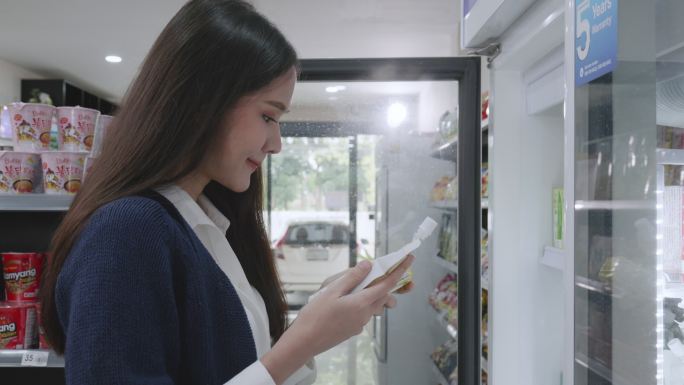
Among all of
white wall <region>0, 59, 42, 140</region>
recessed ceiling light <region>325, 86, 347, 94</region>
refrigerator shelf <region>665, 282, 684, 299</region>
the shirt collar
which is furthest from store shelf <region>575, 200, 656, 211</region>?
white wall <region>0, 59, 42, 140</region>

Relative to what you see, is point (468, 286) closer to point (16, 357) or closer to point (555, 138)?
point (555, 138)

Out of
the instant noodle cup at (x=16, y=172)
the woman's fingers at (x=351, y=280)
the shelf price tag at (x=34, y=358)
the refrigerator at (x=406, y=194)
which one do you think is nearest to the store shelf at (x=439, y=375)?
the refrigerator at (x=406, y=194)

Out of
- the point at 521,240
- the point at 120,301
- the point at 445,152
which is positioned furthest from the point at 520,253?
the point at 120,301

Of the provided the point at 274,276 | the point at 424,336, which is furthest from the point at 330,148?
the point at 274,276

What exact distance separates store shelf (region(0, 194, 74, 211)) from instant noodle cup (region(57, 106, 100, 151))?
0.16 m

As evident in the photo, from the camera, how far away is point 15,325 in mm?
1648

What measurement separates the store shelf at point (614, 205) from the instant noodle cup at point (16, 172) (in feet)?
5.26

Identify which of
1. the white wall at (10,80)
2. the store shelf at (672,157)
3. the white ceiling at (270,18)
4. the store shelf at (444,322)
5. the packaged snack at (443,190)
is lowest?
the store shelf at (444,322)

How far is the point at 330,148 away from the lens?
2457 millimetres

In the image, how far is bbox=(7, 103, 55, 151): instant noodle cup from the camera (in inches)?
63.4

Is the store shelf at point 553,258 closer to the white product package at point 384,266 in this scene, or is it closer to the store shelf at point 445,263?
the white product package at point 384,266

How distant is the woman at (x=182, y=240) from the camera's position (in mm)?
708

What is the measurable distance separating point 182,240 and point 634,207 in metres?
0.63

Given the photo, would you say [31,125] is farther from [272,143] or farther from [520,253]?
[520,253]
